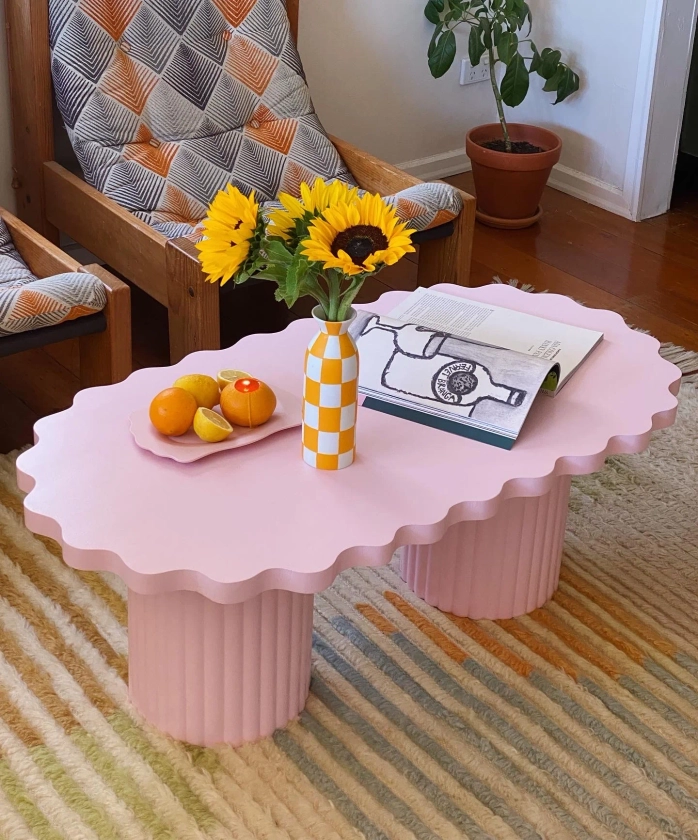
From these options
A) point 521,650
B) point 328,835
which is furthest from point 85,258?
point 328,835

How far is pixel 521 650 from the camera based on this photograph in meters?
1.87

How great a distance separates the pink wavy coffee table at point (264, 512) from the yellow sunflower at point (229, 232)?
0.99 ft

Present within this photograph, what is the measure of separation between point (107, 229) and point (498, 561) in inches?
49.3

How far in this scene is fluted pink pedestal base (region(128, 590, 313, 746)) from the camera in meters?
1.53

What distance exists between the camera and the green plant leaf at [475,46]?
11.1 feet

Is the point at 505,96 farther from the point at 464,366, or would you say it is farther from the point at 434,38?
the point at 464,366

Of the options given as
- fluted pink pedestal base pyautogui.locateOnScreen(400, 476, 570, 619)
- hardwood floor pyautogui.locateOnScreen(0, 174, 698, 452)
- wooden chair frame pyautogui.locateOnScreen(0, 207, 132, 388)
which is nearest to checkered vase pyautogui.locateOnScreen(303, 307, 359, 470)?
fluted pink pedestal base pyautogui.locateOnScreen(400, 476, 570, 619)

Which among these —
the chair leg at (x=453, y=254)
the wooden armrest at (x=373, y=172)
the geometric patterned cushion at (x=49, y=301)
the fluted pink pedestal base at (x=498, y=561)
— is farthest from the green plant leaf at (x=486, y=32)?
the fluted pink pedestal base at (x=498, y=561)

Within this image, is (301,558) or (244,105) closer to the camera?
(301,558)

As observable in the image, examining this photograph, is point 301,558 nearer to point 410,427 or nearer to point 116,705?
point 410,427

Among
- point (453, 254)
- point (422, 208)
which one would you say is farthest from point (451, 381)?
point (453, 254)

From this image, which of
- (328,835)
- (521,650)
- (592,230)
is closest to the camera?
(328,835)

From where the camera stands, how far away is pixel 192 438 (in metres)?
1.58

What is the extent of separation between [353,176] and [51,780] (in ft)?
6.16
